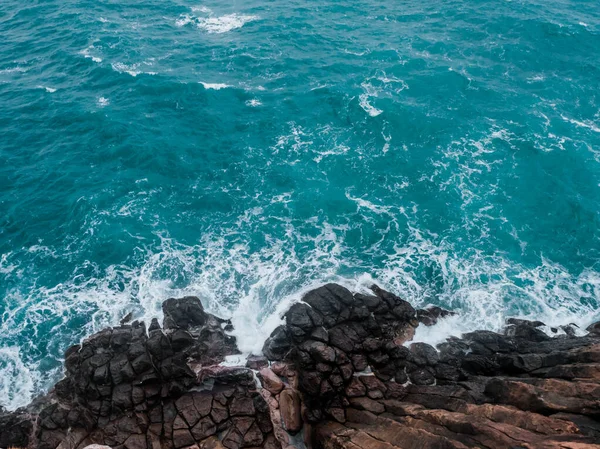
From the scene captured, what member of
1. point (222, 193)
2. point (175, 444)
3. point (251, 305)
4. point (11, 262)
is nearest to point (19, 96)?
point (11, 262)

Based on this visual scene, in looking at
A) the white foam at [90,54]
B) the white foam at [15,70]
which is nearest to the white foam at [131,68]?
the white foam at [90,54]

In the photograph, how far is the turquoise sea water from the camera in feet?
182

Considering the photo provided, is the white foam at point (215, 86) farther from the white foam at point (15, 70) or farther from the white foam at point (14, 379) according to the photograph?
the white foam at point (14, 379)

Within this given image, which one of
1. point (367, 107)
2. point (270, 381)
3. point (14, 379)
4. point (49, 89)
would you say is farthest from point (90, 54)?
point (270, 381)

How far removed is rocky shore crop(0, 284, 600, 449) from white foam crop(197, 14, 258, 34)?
75.8 meters

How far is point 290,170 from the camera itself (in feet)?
229

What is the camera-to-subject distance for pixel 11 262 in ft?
188

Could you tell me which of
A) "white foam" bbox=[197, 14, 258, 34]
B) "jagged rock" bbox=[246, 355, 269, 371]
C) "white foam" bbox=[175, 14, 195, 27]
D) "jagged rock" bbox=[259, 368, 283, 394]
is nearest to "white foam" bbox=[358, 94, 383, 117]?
"white foam" bbox=[197, 14, 258, 34]

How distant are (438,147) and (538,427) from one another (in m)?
48.9

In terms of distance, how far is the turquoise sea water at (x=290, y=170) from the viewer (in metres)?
55.4

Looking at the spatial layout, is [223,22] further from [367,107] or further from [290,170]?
[290,170]

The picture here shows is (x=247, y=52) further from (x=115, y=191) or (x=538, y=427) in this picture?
(x=538, y=427)

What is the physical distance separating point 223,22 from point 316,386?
3660 inches

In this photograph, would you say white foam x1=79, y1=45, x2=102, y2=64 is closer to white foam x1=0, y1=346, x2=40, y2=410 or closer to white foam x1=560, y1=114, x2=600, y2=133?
white foam x1=0, y1=346, x2=40, y2=410
